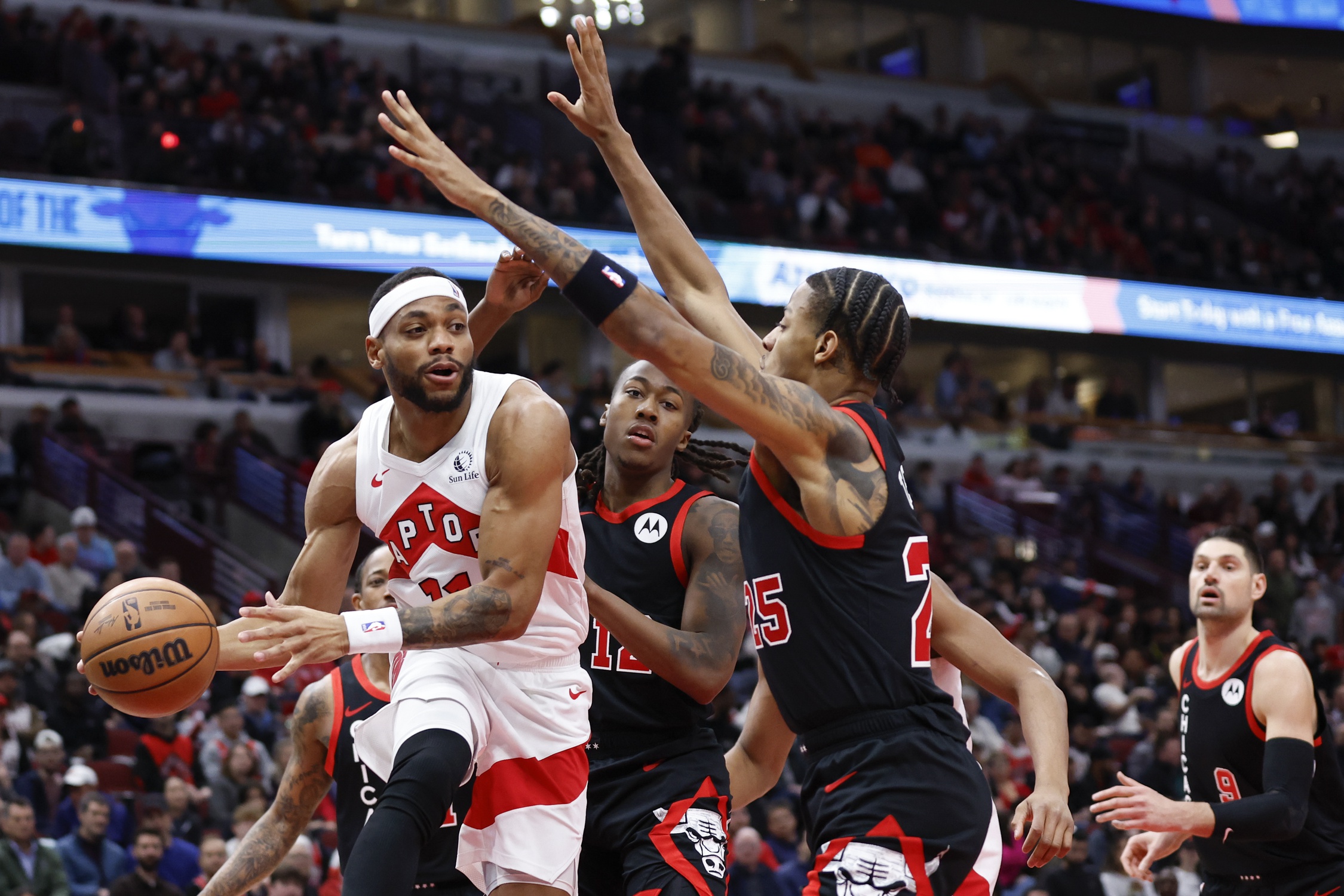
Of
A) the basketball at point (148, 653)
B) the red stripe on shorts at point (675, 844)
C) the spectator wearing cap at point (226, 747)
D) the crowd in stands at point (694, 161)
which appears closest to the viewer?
the basketball at point (148, 653)

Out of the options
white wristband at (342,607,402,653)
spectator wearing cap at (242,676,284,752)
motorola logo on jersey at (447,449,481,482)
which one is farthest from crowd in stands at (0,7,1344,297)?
white wristband at (342,607,402,653)

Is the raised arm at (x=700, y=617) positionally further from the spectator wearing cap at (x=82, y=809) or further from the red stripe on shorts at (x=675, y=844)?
the spectator wearing cap at (x=82, y=809)

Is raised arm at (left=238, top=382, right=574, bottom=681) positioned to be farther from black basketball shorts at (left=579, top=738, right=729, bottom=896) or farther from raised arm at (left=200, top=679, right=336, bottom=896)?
raised arm at (left=200, top=679, right=336, bottom=896)

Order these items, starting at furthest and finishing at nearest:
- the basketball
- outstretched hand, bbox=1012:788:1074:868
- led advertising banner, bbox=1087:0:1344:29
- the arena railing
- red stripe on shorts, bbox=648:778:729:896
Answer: led advertising banner, bbox=1087:0:1344:29, the arena railing, red stripe on shorts, bbox=648:778:729:896, the basketball, outstretched hand, bbox=1012:788:1074:868

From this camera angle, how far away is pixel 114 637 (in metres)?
4.36

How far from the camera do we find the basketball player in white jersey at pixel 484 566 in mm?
4480

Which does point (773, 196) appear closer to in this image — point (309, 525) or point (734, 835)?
point (734, 835)

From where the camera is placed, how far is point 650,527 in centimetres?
550

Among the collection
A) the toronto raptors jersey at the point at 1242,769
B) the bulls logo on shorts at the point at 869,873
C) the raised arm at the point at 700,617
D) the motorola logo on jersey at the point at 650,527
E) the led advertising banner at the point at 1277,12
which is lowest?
the toronto raptors jersey at the point at 1242,769

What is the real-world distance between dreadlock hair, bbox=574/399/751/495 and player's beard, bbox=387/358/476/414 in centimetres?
114

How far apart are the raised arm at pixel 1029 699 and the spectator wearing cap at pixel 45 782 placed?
305 inches

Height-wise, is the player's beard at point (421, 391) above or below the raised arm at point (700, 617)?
above

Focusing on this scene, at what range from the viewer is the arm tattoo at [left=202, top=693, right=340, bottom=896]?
17.1 feet

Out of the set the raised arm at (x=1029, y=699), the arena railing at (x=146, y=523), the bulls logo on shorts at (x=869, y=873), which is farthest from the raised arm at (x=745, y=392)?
the arena railing at (x=146, y=523)
